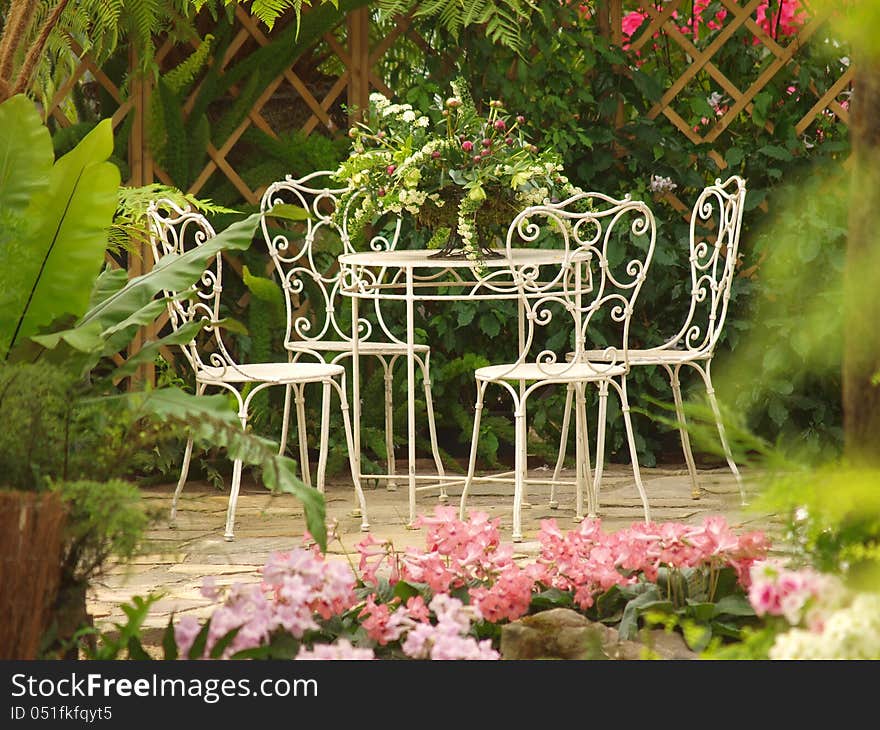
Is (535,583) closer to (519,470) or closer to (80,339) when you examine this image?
(80,339)

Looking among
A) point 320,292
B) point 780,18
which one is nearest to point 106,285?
point 320,292

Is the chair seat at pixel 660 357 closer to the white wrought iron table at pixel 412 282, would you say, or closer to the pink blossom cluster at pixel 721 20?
the white wrought iron table at pixel 412 282

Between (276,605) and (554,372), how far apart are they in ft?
5.50

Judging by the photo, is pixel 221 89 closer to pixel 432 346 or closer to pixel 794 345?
pixel 432 346

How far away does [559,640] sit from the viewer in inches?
75.3

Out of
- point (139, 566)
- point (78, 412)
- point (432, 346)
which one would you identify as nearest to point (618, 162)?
point (432, 346)

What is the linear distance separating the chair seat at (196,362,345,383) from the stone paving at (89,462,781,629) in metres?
0.37

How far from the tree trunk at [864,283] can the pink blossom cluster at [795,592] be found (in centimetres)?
14

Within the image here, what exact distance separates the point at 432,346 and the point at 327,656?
299 cm

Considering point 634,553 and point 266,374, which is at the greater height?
point 266,374

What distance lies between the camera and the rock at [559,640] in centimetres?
190

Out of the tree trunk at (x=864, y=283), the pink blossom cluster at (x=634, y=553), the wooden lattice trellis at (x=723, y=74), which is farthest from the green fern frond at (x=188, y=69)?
the tree trunk at (x=864, y=283)

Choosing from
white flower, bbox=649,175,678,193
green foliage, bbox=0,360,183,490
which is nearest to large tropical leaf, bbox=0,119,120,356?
green foliage, bbox=0,360,183,490

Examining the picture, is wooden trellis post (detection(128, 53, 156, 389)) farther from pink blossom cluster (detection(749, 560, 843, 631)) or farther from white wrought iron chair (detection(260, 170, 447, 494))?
pink blossom cluster (detection(749, 560, 843, 631))
